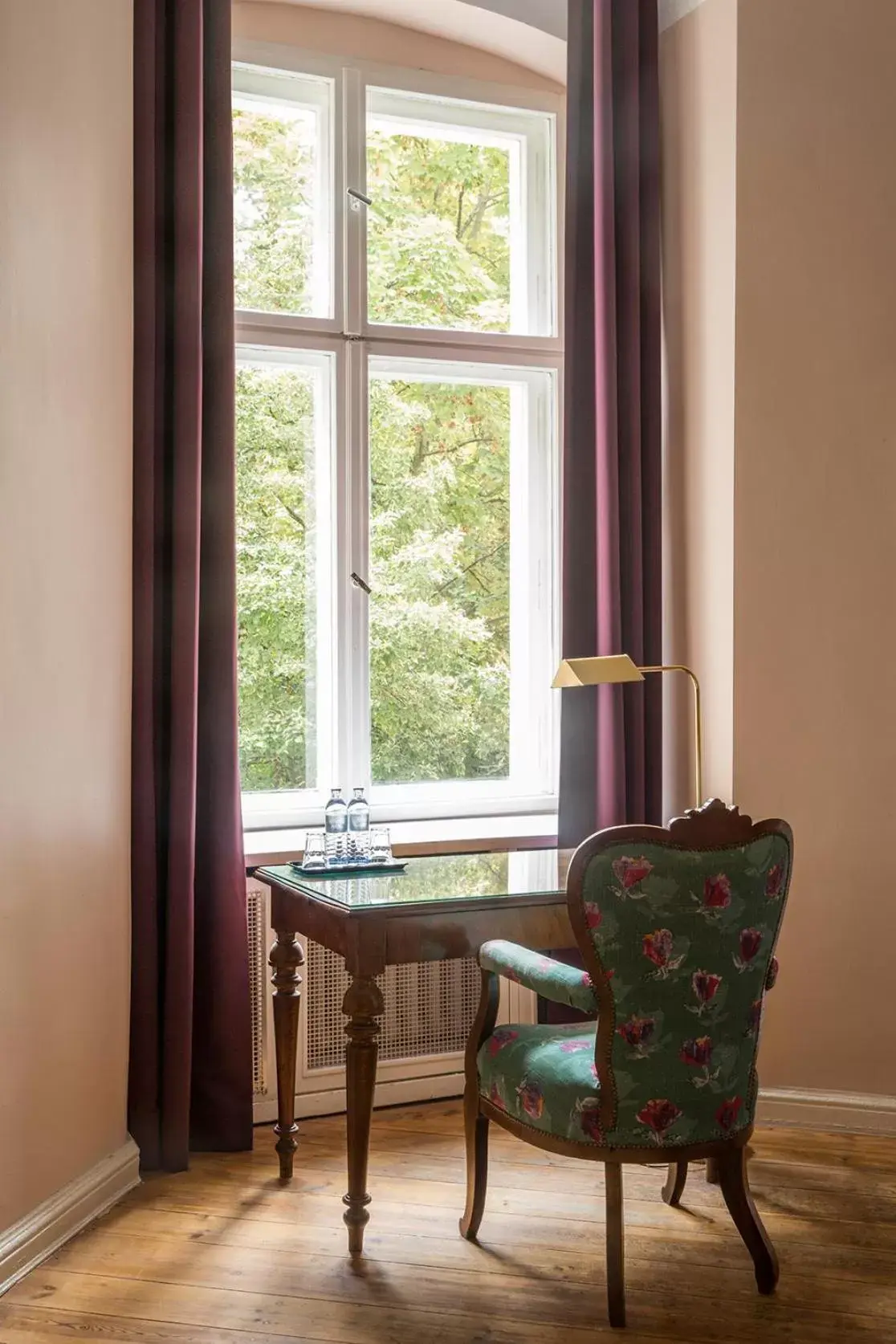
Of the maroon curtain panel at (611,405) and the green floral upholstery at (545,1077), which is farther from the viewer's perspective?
the maroon curtain panel at (611,405)

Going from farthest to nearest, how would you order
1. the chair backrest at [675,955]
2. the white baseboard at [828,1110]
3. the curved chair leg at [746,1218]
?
the white baseboard at [828,1110] < the curved chair leg at [746,1218] < the chair backrest at [675,955]

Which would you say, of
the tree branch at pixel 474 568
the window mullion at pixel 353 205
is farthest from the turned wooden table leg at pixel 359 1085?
the window mullion at pixel 353 205

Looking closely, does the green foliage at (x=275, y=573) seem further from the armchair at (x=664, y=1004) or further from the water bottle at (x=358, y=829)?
the armchair at (x=664, y=1004)

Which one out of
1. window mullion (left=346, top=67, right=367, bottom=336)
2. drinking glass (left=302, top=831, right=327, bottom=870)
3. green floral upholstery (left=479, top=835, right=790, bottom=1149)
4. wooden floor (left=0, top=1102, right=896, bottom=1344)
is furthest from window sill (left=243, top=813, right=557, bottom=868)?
window mullion (left=346, top=67, right=367, bottom=336)

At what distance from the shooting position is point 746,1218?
8.00 ft

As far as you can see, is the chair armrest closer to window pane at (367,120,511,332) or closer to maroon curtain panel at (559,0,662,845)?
maroon curtain panel at (559,0,662,845)

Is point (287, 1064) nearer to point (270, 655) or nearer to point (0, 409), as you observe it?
point (270, 655)

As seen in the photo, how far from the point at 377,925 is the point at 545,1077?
448 millimetres

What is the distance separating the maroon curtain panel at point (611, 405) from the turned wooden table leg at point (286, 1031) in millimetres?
935

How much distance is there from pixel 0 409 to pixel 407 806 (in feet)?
5.66

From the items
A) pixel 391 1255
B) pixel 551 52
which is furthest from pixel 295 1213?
pixel 551 52

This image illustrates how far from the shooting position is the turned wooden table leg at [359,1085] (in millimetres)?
2576

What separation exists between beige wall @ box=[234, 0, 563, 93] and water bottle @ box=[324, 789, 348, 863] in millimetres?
2121

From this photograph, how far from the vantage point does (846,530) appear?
3.33 m
